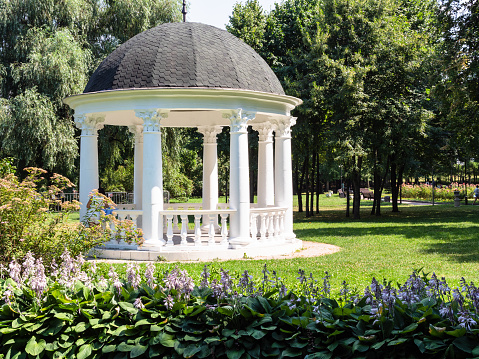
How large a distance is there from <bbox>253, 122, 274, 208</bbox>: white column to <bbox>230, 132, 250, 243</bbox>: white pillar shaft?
11.5ft

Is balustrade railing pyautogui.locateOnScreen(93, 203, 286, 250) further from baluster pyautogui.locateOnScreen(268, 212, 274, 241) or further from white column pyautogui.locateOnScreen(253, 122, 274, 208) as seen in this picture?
white column pyautogui.locateOnScreen(253, 122, 274, 208)

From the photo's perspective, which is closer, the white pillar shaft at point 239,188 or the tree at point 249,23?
the white pillar shaft at point 239,188

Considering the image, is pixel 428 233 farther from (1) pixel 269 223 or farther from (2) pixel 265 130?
(1) pixel 269 223

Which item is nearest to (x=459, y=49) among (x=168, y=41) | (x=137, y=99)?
(x=168, y=41)

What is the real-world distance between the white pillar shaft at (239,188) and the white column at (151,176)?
2.18m

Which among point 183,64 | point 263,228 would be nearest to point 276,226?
point 263,228

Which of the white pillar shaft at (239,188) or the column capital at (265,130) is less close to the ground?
the column capital at (265,130)

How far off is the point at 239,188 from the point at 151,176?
2.60 meters

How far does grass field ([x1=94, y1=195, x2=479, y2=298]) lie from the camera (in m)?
13.1

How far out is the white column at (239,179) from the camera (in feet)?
53.3

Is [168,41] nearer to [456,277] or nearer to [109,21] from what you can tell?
[456,277]

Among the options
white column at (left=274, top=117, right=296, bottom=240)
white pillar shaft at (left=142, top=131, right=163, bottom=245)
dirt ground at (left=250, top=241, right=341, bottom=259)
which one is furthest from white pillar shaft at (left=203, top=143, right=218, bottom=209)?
white pillar shaft at (left=142, top=131, right=163, bottom=245)

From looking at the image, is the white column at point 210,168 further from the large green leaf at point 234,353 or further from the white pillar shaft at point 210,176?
the large green leaf at point 234,353

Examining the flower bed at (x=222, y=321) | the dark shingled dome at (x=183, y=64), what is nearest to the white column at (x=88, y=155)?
the dark shingled dome at (x=183, y=64)
